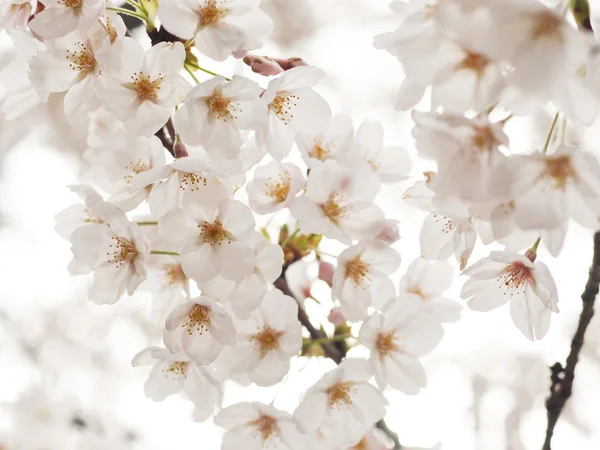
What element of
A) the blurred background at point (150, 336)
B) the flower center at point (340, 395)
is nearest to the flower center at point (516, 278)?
the flower center at point (340, 395)

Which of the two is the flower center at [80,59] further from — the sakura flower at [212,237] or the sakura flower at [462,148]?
the sakura flower at [462,148]

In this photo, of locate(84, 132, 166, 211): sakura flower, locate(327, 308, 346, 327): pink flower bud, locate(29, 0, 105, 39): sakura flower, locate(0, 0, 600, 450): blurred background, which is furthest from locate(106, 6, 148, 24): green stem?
locate(0, 0, 600, 450): blurred background

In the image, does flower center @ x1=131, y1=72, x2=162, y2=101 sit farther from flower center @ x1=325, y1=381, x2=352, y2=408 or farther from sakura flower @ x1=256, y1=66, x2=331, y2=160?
flower center @ x1=325, y1=381, x2=352, y2=408

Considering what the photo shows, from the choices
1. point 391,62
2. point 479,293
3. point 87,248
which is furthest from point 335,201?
point 391,62

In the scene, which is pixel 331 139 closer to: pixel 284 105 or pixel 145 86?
pixel 284 105

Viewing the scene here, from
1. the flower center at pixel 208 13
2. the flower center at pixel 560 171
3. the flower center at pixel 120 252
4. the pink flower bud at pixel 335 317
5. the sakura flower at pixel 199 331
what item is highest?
the flower center at pixel 208 13

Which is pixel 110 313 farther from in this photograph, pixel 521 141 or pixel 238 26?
pixel 238 26
